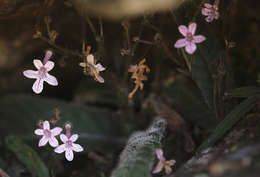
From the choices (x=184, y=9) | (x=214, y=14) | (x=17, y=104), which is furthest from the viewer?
(x=17, y=104)

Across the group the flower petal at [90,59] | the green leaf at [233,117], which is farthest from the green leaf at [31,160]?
the green leaf at [233,117]

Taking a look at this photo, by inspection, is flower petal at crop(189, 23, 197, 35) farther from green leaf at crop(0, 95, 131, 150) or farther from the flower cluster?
green leaf at crop(0, 95, 131, 150)

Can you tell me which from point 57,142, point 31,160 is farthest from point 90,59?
point 31,160

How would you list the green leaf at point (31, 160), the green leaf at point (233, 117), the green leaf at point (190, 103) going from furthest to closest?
the green leaf at point (190, 103), the green leaf at point (31, 160), the green leaf at point (233, 117)

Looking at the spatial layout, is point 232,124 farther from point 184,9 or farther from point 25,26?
point 25,26

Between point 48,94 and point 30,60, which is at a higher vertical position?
point 30,60

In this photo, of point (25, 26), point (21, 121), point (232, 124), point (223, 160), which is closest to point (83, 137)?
point (21, 121)

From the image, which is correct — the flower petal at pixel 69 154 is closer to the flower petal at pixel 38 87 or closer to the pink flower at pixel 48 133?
the pink flower at pixel 48 133
